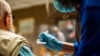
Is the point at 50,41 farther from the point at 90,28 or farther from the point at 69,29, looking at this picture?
the point at 69,29

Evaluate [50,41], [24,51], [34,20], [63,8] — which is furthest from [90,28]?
[34,20]

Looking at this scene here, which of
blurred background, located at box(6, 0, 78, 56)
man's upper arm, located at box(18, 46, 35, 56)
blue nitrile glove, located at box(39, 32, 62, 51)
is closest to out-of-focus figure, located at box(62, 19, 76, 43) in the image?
blurred background, located at box(6, 0, 78, 56)

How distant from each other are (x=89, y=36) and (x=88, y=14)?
0.11 meters

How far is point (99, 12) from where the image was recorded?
128 cm

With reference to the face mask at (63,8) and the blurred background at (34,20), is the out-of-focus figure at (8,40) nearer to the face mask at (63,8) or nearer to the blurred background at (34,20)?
the face mask at (63,8)

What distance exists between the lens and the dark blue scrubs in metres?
1.28

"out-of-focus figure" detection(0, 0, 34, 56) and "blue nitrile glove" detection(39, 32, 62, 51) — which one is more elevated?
"out-of-focus figure" detection(0, 0, 34, 56)

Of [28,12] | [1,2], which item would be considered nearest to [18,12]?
[28,12]

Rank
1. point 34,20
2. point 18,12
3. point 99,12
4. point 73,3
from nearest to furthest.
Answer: point 99,12
point 73,3
point 34,20
point 18,12

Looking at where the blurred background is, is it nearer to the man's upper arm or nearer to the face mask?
the face mask

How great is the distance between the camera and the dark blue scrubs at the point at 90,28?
128 cm

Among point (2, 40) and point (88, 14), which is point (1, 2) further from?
point (88, 14)

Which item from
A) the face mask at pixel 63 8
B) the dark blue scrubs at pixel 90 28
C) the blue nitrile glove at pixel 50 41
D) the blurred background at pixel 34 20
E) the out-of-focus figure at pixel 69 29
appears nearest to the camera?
the dark blue scrubs at pixel 90 28

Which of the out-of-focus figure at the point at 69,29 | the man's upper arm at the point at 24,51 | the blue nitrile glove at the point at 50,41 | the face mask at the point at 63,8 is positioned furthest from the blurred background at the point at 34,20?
the man's upper arm at the point at 24,51
